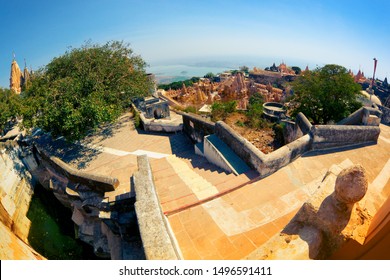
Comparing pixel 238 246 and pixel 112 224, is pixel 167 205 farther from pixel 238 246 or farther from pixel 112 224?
pixel 112 224

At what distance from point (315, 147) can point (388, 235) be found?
639 centimetres

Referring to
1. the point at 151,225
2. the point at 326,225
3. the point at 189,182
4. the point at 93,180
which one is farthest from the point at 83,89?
the point at 326,225

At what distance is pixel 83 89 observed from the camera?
1195 cm

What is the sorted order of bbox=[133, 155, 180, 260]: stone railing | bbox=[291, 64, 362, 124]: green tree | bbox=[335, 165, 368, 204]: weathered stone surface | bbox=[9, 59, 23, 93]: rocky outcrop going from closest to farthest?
1. bbox=[335, 165, 368, 204]: weathered stone surface
2. bbox=[133, 155, 180, 260]: stone railing
3. bbox=[291, 64, 362, 124]: green tree
4. bbox=[9, 59, 23, 93]: rocky outcrop

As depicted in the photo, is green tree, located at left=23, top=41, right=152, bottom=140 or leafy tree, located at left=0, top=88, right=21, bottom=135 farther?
leafy tree, located at left=0, top=88, right=21, bottom=135

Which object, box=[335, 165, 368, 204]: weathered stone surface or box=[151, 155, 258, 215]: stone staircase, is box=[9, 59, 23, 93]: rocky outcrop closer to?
box=[151, 155, 258, 215]: stone staircase

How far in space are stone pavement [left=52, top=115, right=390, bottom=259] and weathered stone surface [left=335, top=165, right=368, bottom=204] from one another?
1190 mm

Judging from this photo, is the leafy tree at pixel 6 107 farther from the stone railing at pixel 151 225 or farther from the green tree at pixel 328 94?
the green tree at pixel 328 94

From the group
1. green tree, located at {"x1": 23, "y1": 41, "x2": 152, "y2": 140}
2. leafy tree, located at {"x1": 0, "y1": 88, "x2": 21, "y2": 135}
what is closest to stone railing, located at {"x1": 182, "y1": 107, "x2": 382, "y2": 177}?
green tree, located at {"x1": 23, "y1": 41, "x2": 152, "y2": 140}

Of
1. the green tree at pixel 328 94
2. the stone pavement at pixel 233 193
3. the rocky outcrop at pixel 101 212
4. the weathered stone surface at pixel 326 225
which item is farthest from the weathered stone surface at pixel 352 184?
the green tree at pixel 328 94

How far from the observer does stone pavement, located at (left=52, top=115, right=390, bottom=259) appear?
15.8ft

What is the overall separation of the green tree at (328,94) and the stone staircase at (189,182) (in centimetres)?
1001

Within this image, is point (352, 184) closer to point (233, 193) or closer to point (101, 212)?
point (233, 193)

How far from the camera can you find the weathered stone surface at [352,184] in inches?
127
